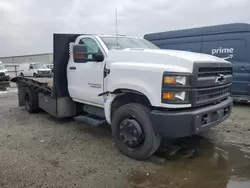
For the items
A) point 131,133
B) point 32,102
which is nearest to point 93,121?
point 131,133

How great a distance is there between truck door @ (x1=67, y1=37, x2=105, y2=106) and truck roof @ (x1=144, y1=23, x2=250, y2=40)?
5353 mm

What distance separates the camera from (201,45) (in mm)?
9484

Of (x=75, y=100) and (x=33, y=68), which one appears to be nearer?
(x=75, y=100)

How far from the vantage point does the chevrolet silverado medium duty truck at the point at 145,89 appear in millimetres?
3723

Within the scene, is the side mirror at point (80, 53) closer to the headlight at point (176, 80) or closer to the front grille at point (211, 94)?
the headlight at point (176, 80)

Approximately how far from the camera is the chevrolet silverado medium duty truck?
3.72 metres

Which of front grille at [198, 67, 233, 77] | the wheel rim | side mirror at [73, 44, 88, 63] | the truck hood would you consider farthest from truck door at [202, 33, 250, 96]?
the wheel rim

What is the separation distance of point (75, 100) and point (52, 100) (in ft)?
2.20

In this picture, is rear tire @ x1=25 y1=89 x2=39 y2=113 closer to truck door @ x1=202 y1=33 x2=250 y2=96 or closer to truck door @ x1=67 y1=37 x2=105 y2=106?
truck door @ x1=67 y1=37 x2=105 y2=106

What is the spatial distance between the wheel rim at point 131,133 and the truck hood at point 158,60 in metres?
0.89

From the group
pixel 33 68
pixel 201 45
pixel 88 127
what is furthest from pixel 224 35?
pixel 33 68

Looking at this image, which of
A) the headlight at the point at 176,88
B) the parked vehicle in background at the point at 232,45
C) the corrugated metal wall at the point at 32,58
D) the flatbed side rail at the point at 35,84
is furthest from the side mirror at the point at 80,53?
the corrugated metal wall at the point at 32,58

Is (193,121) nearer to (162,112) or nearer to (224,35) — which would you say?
(162,112)

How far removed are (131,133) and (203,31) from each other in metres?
6.52
